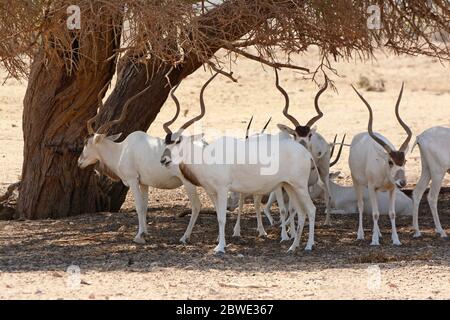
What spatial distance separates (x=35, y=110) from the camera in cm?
1423

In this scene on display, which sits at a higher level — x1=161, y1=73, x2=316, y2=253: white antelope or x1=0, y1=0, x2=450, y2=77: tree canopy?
x1=0, y1=0, x2=450, y2=77: tree canopy

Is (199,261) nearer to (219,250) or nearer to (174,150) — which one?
(219,250)

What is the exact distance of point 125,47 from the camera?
1261cm

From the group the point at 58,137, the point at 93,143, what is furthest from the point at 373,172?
the point at 58,137

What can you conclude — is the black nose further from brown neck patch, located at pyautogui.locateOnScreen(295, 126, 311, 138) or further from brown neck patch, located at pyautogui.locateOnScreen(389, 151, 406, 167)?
brown neck patch, located at pyautogui.locateOnScreen(295, 126, 311, 138)

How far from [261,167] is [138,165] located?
1.60 meters

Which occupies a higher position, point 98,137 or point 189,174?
point 98,137

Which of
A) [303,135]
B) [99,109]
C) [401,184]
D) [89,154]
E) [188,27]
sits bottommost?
[401,184]

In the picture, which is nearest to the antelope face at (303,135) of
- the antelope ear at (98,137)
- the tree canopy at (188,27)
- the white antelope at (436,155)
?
the tree canopy at (188,27)

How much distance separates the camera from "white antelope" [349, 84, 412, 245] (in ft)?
39.5

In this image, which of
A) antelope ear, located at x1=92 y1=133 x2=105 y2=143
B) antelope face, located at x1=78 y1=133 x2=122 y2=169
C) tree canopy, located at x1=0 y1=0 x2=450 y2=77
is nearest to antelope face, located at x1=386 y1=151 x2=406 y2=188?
tree canopy, located at x1=0 y1=0 x2=450 y2=77

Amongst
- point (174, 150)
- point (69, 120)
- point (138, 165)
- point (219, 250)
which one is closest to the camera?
point (219, 250)

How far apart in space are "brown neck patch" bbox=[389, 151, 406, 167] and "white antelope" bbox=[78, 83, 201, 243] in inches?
83.7

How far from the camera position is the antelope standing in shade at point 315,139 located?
12.9 metres
